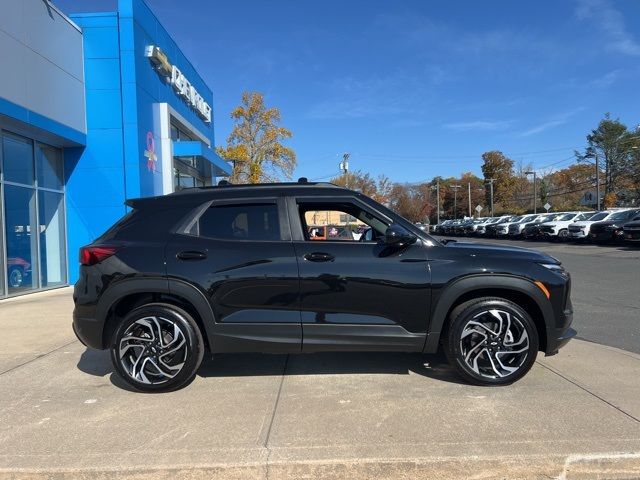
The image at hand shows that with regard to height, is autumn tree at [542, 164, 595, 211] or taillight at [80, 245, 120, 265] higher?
autumn tree at [542, 164, 595, 211]

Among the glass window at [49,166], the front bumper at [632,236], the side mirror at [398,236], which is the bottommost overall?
the front bumper at [632,236]

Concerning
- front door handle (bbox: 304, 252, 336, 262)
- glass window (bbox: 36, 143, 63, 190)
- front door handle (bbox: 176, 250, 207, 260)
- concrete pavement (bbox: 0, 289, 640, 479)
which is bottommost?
concrete pavement (bbox: 0, 289, 640, 479)

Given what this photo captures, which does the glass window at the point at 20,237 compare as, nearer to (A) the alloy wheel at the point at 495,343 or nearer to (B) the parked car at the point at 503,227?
(A) the alloy wheel at the point at 495,343

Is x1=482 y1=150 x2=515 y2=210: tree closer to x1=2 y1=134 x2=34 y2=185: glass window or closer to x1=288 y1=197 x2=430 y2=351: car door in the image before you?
x1=2 y1=134 x2=34 y2=185: glass window

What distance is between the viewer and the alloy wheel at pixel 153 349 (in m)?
4.45

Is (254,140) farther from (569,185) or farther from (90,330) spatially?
(569,185)

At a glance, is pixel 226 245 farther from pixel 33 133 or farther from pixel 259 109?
pixel 259 109

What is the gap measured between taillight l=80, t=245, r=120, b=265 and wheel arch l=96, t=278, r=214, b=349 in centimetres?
28

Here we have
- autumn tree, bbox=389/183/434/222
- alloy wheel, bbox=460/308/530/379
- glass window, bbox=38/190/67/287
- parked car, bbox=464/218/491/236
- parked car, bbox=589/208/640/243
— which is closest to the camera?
alloy wheel, bbox=460/308/530/379

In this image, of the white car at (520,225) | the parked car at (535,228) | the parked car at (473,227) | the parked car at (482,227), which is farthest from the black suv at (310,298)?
the parked car at (473,227)

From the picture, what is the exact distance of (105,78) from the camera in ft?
45.5

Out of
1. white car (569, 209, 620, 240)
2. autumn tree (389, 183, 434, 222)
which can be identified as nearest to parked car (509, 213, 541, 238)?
white car (569, 209, 620, 240)

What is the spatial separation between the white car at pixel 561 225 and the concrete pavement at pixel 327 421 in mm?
28176

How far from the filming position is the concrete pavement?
10.6 ft
